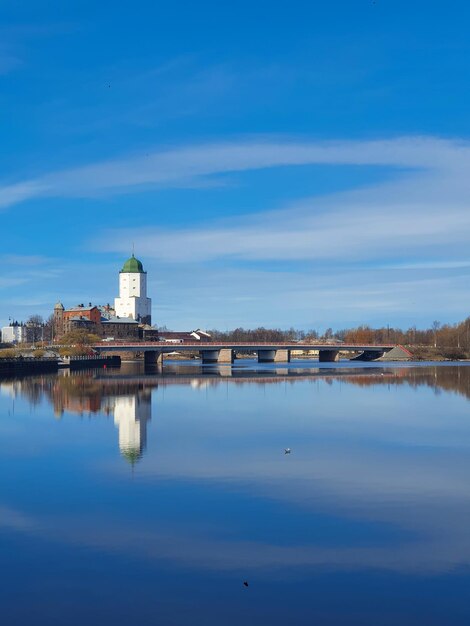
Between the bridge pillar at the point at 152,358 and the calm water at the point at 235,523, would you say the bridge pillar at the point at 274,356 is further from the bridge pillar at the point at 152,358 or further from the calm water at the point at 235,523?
the calm water at the point at 235,523

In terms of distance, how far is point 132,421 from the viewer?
3219cm

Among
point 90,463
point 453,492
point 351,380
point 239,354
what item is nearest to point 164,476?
point 90,463

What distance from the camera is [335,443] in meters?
25.0

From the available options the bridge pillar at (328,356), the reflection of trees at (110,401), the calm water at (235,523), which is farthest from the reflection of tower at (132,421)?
the bridge pillar at (328,356)

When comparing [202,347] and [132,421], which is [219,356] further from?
[132,421]

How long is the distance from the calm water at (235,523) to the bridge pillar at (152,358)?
82.7 meters

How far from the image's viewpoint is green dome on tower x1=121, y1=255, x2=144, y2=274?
174500 mm

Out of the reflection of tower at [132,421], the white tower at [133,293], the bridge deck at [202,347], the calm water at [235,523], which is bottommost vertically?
the calm water at [235,523]

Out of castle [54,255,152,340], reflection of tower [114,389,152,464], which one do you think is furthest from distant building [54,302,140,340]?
reflection of tower [114,389,152,464]

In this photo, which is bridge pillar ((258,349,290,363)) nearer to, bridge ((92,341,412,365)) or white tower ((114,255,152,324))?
bridge ((92,341,412,365))

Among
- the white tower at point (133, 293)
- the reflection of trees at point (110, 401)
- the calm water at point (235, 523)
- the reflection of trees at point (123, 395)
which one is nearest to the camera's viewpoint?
the calm water at point (235, 523)

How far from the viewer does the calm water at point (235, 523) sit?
1066 cm

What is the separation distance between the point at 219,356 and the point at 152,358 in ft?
35.7

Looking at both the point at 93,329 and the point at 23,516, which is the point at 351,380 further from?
the point at 93,329
